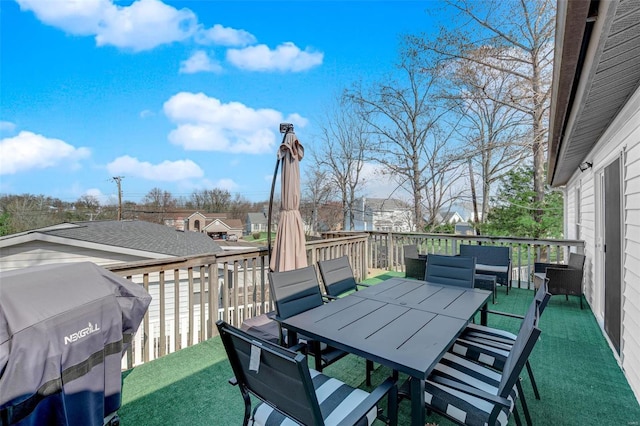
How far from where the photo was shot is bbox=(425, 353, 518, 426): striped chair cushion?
1.65 meters

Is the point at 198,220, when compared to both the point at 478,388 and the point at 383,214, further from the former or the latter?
the point at 478,388

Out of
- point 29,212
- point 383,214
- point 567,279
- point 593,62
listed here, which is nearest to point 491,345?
point 593,62

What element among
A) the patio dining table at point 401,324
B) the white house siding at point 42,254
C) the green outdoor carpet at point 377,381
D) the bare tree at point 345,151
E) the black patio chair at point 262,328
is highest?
the bare tree at point 345,151

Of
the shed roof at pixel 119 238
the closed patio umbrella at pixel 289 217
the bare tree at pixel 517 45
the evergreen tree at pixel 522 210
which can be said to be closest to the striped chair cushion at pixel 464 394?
the closed patio umbrella at pixel 289 217

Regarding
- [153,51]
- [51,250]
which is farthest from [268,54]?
[51,250]

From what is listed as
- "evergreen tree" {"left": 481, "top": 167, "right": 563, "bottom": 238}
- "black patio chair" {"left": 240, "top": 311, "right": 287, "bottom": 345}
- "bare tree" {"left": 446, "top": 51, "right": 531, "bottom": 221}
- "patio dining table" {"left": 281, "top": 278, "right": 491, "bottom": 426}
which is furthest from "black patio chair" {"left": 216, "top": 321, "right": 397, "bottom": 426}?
"evergreen tree" {"left": 481, "top": 167, "right": 563, "bottom": 238}

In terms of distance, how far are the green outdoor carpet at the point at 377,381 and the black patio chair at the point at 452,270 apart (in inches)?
38.1

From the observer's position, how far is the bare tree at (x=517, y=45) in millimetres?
9820

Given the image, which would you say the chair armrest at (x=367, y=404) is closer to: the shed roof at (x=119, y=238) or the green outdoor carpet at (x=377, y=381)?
the green outdoor carpet at (x=377, y=381)

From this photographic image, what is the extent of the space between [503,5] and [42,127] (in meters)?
27.3

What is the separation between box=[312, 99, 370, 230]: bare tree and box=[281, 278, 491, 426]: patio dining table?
12.5 meters

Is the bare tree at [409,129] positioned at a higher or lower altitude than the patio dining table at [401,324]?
higher

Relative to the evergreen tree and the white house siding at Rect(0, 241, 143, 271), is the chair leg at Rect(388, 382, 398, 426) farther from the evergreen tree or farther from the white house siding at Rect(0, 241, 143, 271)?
the evergreen tree

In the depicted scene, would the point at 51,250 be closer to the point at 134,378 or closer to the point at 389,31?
the point at 134,378
